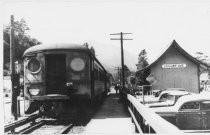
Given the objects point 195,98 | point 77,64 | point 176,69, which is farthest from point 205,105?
point 176,69

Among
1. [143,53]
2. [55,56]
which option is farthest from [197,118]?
[143,53]

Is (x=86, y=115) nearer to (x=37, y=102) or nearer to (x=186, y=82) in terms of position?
(x=37, y=102)

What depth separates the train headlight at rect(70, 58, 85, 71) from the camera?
10.7 m

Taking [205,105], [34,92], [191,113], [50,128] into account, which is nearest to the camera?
[191,113]

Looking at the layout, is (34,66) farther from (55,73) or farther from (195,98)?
(195,98)

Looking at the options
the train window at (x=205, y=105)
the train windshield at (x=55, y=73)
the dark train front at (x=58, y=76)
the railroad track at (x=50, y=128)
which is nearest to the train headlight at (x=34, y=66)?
the dark train front at (x=58, y=76)

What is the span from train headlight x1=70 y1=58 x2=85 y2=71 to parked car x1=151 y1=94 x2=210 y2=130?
5.03 m

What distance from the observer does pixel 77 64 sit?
35.4 ft

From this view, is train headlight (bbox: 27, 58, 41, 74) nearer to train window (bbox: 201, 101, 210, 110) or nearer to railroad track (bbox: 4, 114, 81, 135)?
railroad track (bbox: 4, 114, 81, 135)

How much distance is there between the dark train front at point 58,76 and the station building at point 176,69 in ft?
43.1

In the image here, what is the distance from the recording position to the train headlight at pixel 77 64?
10719 mm

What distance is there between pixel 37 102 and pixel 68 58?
72.4 inches

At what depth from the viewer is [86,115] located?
11852 mm

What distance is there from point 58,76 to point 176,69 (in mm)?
14648
